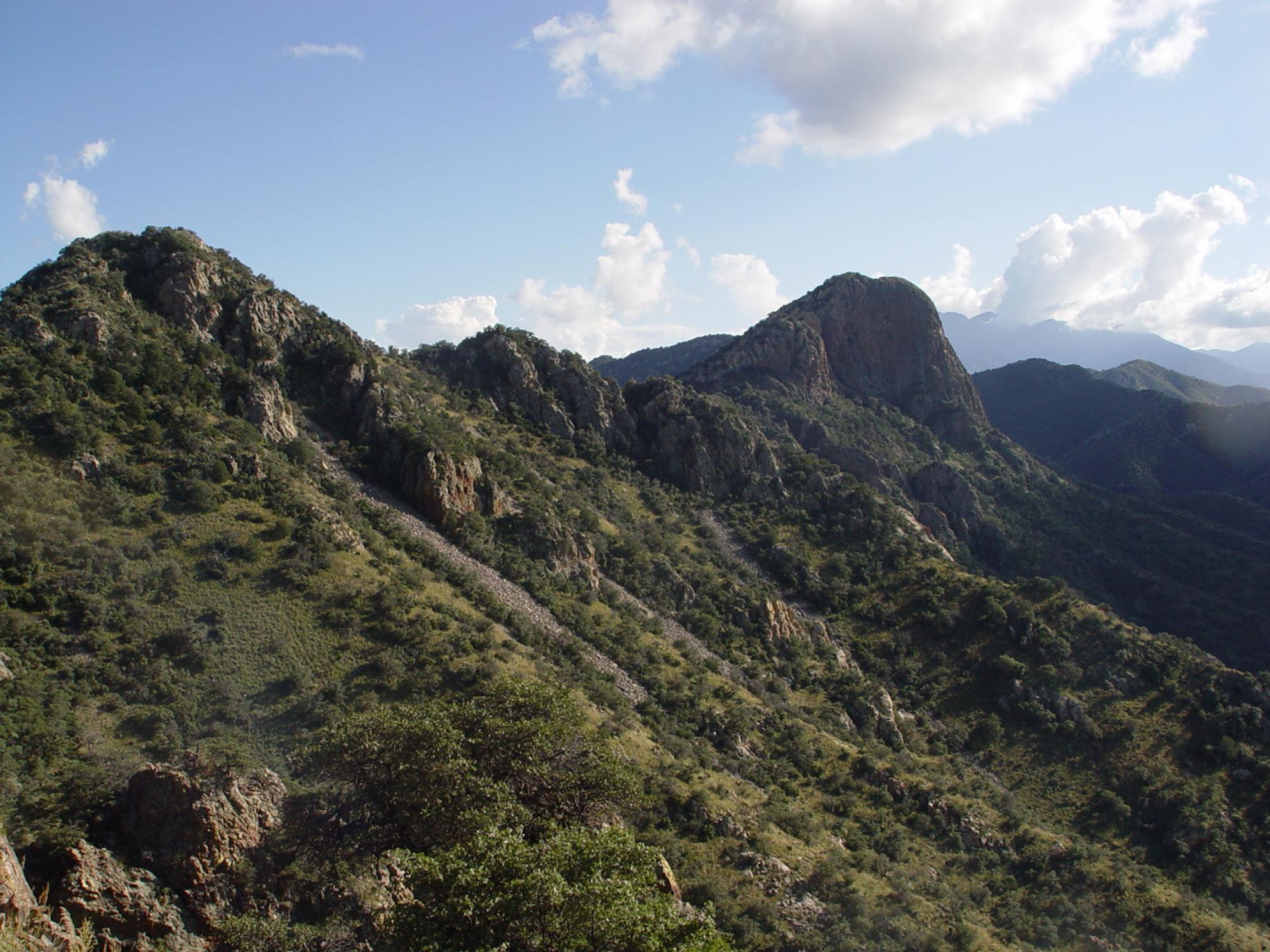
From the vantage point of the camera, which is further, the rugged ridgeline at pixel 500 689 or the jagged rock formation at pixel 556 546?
the jagged rock formation at pixel 556 546

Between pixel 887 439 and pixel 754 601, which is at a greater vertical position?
pixel 887 439

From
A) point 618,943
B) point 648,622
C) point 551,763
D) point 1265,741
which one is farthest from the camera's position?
point 648,622

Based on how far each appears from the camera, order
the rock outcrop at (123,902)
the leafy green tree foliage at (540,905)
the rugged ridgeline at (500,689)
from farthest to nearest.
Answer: the rugged ridgeline at (500,689) → the rock outcrop at (123,902) → the leafy green tree foliage at (540,905)

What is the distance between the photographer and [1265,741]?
5034 centimetres

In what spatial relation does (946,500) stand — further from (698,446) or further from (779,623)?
(779,623)

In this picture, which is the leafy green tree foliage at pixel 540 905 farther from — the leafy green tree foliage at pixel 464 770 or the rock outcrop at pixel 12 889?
the rock outcrop at pixel 12 889

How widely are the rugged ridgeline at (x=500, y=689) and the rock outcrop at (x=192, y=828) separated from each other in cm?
10

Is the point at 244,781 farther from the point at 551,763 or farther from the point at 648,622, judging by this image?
the point at 648,622

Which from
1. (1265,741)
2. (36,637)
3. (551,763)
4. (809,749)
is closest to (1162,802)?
(1265,741)

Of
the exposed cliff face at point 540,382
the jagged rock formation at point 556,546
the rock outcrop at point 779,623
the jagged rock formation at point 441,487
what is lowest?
the rock outcrop at point 779,623

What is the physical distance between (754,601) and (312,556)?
39.2m

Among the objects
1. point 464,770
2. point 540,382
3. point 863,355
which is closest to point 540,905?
point 464,770

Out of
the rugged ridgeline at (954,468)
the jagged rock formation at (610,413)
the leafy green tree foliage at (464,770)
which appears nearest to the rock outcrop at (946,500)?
the rugged ridgeline at (954,468)

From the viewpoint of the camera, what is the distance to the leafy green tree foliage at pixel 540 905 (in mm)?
15875
